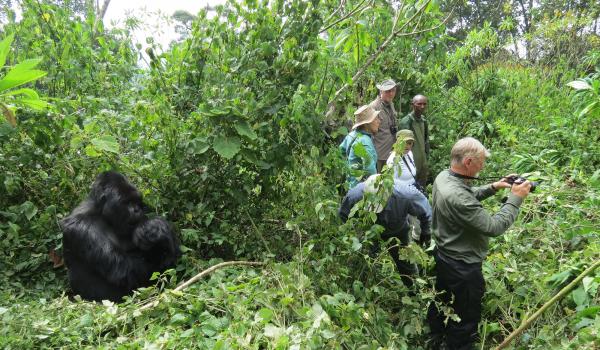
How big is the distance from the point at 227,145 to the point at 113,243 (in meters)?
1.05

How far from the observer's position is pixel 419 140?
18.7ft

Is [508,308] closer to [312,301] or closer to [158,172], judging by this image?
[312,301]

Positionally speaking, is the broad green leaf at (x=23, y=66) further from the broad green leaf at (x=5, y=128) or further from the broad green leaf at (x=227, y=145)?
the broad green leaf at (x=5, y=128)

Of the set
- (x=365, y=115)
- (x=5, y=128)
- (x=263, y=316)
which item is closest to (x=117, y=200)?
(x=5, y=128)

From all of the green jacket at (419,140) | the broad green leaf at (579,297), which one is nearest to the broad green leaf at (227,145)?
the broad green leaf at (579,297)

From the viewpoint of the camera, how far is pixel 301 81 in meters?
3.28

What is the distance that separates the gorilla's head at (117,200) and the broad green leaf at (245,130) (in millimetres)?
888

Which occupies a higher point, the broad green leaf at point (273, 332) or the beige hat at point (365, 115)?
the beige hat at point (365, 115)

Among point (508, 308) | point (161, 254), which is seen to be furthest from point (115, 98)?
point (508, 308)

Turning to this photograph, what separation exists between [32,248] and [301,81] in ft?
8.20

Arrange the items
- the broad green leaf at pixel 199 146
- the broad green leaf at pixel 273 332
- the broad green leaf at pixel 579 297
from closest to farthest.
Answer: the broad green leaf at pixel 273 332 < the broad green leaf at pixel 579 297 < the broad green leaf at pixel 199 146

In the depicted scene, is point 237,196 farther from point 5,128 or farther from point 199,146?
point 5,128

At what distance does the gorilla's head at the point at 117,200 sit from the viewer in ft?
10.5

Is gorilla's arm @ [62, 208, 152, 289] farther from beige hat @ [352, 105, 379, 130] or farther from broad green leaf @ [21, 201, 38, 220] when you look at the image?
beige hat @ [352, 105, 379, 130]
